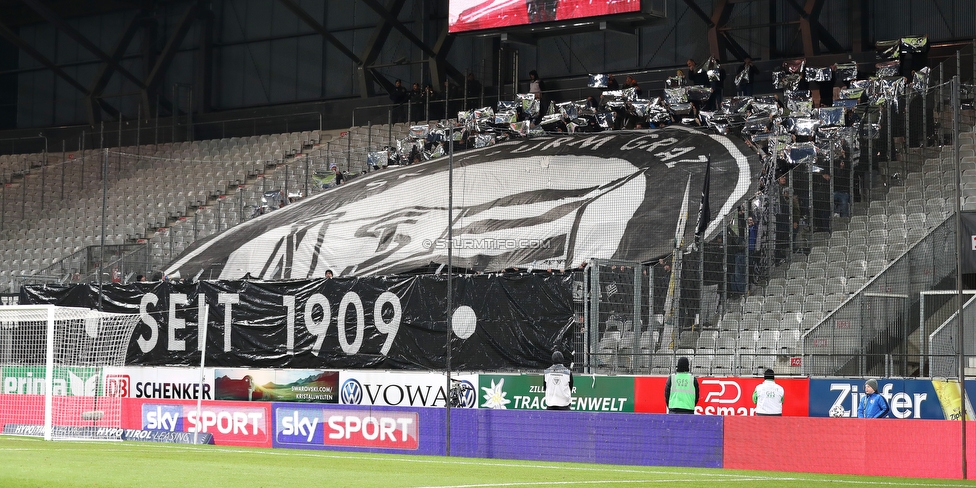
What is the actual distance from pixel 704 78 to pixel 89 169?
719 inches

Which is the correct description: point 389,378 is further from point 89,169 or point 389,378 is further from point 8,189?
point 8,189

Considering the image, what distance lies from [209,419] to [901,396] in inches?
381

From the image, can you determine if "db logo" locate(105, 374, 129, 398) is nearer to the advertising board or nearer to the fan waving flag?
the advertising board

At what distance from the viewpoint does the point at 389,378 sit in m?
20.3

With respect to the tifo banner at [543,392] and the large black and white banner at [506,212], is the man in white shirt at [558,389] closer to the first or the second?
the tifo banner at [543,392]

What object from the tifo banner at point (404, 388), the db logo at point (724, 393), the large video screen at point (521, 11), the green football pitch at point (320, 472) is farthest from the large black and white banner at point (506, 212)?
the green football pitch at point (320, 472)

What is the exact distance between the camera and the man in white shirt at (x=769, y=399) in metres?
15.9

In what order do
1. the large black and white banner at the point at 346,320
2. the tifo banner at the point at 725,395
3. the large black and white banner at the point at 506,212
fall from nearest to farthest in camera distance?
the tifo banner at the point at 725,395
the large black and white banner at the point at 346,320
the large black and white banner at the point at 506,212

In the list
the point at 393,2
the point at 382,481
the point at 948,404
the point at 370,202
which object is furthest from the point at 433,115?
the point at 382,481

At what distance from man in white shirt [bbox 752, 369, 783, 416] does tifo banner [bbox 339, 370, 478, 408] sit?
4.97m

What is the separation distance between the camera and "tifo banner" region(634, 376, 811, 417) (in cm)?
1711

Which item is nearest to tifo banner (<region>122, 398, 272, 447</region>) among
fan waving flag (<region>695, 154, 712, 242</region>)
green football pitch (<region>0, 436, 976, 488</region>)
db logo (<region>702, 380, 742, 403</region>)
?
green football pitch (<region>0, 436, 976, 488</region>)

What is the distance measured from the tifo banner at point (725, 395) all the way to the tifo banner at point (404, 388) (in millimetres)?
2915

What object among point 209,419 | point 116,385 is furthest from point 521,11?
point 209,419
